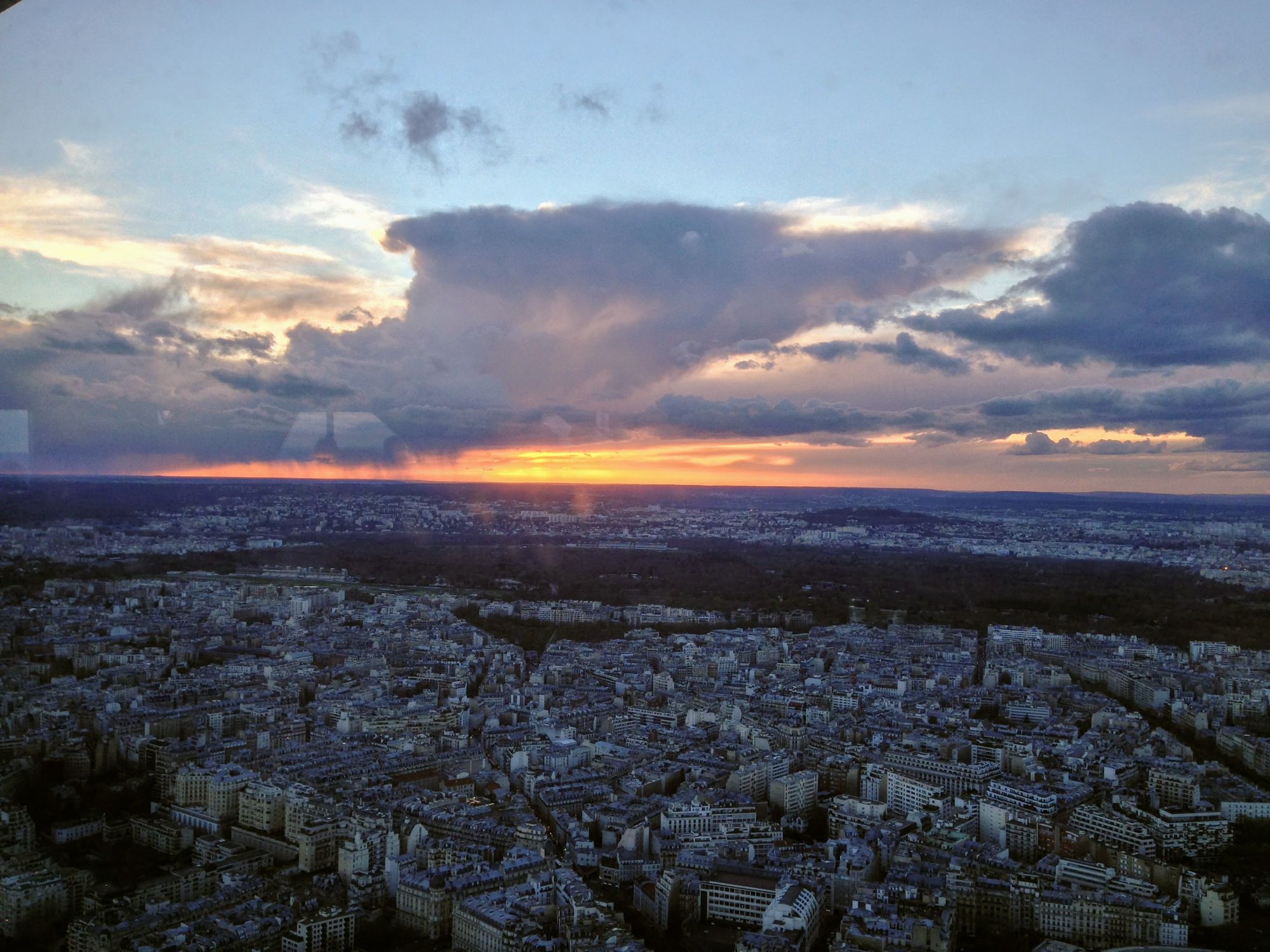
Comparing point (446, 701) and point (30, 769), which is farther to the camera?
point (446, 701)

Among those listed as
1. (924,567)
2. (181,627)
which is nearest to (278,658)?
(181,627)

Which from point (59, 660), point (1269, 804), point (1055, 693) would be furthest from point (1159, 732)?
point (59, 660)

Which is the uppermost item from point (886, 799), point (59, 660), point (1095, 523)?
point (1095, 523)

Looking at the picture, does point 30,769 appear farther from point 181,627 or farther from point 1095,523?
point 1095,523

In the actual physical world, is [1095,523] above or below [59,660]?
above

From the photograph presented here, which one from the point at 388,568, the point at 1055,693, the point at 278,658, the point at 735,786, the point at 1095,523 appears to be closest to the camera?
the point at 735,786

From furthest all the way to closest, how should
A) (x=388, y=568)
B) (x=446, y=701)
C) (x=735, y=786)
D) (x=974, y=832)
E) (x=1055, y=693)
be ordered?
(x=388, y=568) < (x=1055, y=693) < (x=446, y=701) < (x=735, y=786) < (x=974, y=832)
